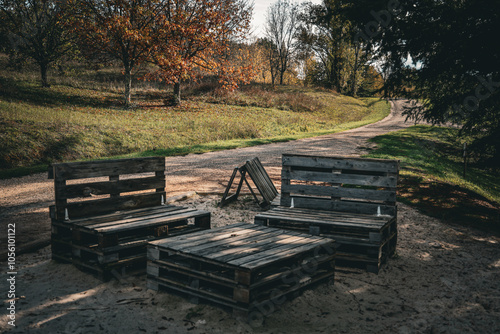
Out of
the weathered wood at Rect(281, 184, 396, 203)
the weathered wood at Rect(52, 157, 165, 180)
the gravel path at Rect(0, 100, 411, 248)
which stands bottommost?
the gravel path at Rect(0, 100, 411, 248)

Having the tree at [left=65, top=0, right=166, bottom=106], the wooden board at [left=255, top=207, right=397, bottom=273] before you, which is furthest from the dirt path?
the tree at [left=65, top=0, right=166, bottom=106]

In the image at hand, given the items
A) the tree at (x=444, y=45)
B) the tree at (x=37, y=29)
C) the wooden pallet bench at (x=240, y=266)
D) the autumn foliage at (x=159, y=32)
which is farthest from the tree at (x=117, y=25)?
the wooden pallet bench at (x=240, y=266)

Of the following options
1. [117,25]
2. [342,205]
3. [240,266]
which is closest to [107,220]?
[240,266]

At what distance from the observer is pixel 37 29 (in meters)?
24.3

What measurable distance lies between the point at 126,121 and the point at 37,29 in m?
10.4

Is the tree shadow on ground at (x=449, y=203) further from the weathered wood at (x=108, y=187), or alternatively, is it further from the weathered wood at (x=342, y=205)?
the weathered wood at (x=108, y=187)

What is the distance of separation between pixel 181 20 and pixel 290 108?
13918 mm

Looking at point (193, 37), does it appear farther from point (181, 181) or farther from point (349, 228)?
point (349, 228)

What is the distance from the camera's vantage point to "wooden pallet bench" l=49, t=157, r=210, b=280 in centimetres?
470

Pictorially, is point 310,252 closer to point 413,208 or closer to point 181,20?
point 413,208

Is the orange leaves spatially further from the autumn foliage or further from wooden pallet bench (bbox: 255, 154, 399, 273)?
wooden pallet bench (bbox: 255, 154, 399, 273)

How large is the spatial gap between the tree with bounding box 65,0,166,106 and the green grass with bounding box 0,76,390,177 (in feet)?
11.2

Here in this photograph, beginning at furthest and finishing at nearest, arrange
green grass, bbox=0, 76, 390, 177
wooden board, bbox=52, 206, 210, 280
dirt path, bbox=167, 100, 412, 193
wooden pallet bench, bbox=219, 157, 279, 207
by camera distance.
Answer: green grass, bbox=0, 76, 390, 177 < dirt path, bbox=167, 100, 412, 193 < wooden pallet bench, bbox=219, 157, 279, 207 < wooden board, bbox=52, 206, 210, 280

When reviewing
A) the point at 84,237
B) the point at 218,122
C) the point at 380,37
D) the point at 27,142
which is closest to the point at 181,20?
the point at 218,122
